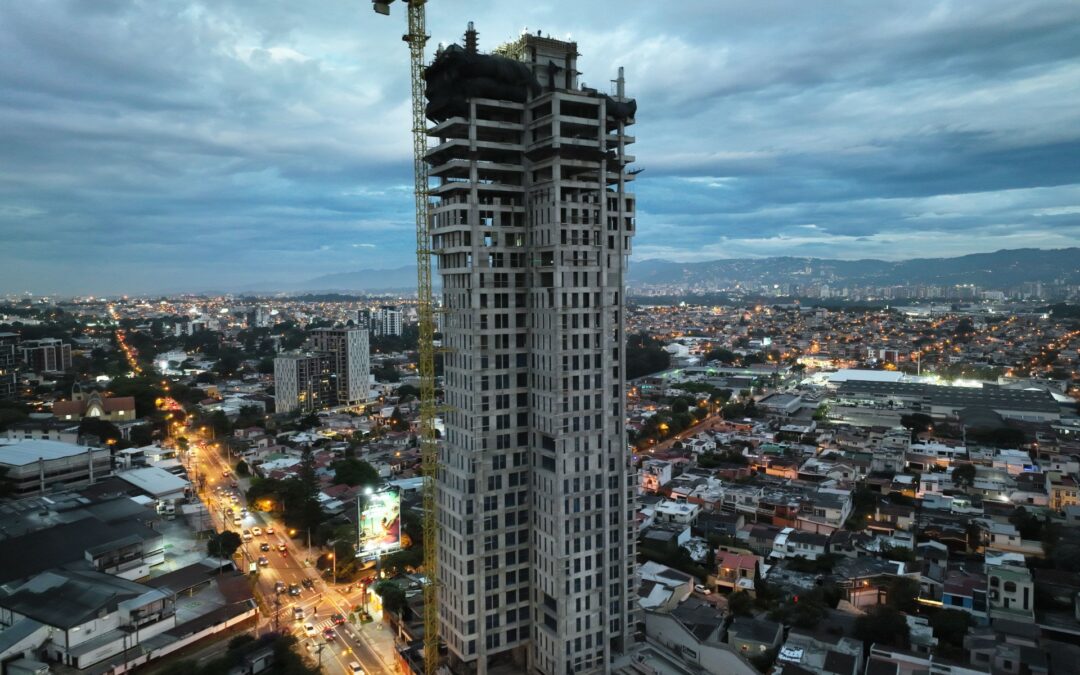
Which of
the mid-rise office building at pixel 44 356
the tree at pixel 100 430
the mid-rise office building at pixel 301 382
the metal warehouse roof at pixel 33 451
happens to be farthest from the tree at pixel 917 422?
the mid-rise office building at pixel 44 356

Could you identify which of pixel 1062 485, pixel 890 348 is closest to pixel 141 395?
pixel 1062 485

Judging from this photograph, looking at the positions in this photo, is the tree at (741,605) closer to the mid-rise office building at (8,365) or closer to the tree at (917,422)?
the tree at (917,422)

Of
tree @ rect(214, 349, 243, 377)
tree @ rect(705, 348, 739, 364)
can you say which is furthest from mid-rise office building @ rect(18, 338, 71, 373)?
tree @ rect(705, 348, 739, 364)

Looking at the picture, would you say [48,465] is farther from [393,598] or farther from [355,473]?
[393,598]

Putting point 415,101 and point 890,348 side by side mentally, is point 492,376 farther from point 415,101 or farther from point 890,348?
point 890,348

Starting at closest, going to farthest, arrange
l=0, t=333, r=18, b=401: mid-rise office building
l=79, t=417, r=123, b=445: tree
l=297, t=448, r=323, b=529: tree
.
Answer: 1. l=297, t=448, r=323, b=529: tree
2. l=79, t=417, r=123, b=445: tree
3. l=0, t=333, r=18, b=401: mid-rise office building

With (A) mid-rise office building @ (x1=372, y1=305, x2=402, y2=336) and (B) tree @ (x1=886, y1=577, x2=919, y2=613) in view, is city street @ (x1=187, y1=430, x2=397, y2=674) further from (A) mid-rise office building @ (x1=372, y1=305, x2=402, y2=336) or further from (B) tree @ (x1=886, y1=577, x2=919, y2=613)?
(A) mid-rise office building @ (x1=372, y1=305, x2=402, y2=336)
